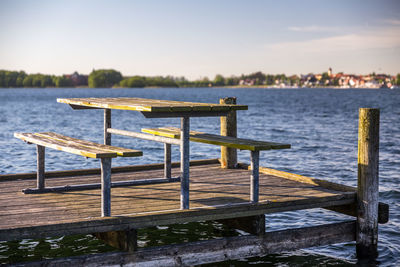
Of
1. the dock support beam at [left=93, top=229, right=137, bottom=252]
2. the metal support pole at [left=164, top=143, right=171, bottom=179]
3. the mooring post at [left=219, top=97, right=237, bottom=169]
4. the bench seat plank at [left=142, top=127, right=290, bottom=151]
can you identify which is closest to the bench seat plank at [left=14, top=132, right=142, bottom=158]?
the dock support beam at [left=93, top=229, right=137, bottom=252]

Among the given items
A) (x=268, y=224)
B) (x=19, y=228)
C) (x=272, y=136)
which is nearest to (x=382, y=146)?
(x=272, y=136)

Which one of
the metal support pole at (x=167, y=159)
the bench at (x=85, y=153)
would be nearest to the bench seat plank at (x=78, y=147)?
the bench at (x=85, y=153)

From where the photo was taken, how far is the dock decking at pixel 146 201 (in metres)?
5.97

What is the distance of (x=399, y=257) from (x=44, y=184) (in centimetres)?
566

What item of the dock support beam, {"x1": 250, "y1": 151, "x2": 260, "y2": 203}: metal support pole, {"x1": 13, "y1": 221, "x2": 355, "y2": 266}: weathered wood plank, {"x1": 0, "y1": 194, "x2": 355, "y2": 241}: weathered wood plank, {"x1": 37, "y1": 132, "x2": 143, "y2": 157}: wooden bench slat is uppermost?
{"x1": 37, "y1": 132, "x2": 143, "y2": 157}: wooden bench slat

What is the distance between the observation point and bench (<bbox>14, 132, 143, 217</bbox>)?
6.04 metres

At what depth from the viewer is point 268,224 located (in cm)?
1074

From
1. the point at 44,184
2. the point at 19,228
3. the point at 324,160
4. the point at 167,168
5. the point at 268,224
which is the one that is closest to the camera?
the point at 19,228

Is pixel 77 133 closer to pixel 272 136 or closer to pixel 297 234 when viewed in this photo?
pixel 272 136

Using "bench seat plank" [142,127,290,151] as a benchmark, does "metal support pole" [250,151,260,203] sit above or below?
below

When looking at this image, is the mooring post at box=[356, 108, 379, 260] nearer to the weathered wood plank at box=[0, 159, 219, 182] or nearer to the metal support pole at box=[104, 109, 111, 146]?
the weathered wood plank at box=[0, 159, 219, 182]

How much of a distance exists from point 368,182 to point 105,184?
3.68 metres

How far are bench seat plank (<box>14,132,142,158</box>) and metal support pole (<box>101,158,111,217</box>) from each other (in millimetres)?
143

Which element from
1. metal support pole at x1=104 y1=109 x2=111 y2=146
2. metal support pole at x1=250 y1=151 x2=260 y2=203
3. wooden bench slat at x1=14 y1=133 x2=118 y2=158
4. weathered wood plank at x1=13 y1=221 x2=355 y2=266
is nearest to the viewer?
wooden bench slat at x1=14 y1=133 x2=118 y2=158
